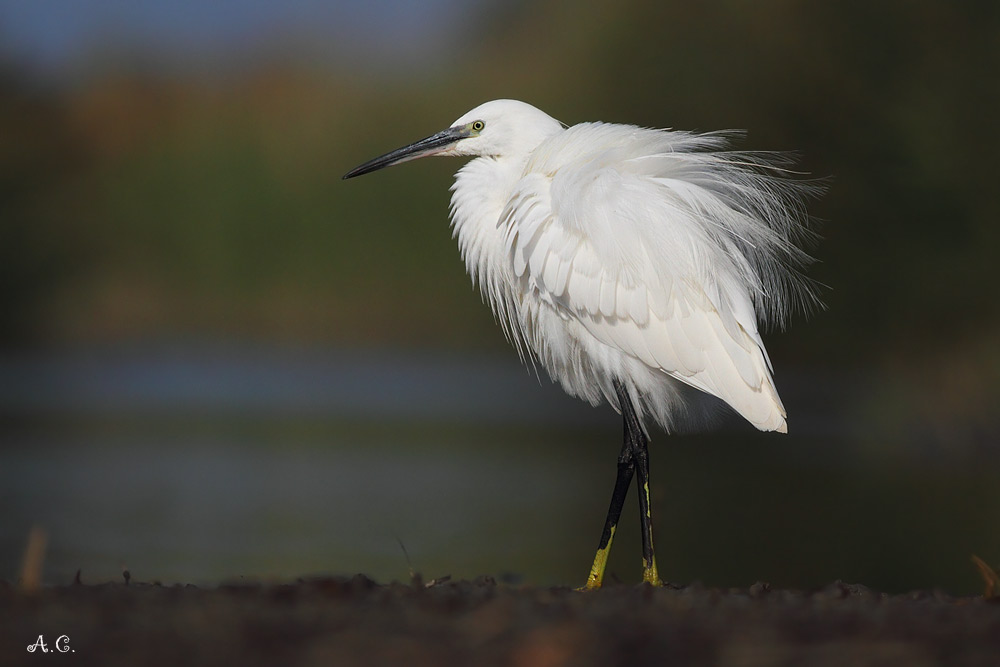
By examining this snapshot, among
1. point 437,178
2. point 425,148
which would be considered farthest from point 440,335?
point 425,148

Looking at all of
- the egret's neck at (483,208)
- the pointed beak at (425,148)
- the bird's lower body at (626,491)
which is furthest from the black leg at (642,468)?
the pointed beak at (425,148)

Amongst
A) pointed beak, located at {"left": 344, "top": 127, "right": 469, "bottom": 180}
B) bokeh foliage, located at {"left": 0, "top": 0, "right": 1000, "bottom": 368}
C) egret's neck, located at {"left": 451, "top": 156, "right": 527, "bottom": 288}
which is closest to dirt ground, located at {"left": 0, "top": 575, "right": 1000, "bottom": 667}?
egret's neck, located at {"left": 451, "top": 156, "right": 527, "bottom": 288}

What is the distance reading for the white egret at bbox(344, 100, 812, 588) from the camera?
16.6ft

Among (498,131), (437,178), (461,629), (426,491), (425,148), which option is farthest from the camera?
(437,178)

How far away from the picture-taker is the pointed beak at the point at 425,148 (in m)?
5.92

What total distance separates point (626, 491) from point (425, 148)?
206 cm

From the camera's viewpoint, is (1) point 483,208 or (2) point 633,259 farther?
(1) point 483,208

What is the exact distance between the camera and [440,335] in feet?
69.3

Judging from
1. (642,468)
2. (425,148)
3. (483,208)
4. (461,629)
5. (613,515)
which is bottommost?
(613,515)

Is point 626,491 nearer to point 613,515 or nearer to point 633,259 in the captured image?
point 613,515

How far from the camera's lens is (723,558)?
8273 mm

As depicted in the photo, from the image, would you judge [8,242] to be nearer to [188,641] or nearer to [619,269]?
[619,269]

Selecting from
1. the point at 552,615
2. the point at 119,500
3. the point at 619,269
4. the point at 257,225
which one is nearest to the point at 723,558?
the point at 619,269

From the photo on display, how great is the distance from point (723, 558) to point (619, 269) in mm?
3791
